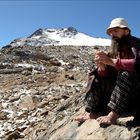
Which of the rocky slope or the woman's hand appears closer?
the woman's hand

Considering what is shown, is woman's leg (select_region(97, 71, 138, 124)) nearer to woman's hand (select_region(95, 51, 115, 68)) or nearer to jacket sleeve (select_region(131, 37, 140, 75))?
jacket sleeve (select_region(131, 37, 140, 75))

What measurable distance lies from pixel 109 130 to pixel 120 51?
1428 millimetres

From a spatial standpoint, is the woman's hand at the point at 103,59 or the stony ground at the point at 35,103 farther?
the stony ground at the point at 35,103

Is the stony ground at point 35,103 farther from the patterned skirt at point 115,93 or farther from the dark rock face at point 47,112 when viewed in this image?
the patterned skirt at point 115,93

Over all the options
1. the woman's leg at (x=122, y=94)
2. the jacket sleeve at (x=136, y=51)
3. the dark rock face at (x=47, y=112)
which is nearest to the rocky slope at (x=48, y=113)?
the dark rock face at (x=47, y=112)

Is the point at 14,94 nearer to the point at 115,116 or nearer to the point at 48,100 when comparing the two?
the point at 48,100

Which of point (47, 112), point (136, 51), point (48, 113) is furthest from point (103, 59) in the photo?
point (47, 112)

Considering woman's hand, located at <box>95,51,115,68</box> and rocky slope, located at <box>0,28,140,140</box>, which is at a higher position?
woman's hand, located at <box>95,51,115,68</box>

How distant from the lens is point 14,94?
Answer: 57.9 ft

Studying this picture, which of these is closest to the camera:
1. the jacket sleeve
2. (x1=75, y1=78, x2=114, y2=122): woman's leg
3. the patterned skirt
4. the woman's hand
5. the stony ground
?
the jacket sleeve

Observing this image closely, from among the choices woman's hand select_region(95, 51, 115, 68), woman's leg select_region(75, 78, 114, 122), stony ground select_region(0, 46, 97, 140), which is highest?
woman's hand select_region(95, 51, 115, 68)

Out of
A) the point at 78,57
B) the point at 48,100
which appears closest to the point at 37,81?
the point at 48,100

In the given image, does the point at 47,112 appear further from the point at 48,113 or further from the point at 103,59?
the point at 103,59

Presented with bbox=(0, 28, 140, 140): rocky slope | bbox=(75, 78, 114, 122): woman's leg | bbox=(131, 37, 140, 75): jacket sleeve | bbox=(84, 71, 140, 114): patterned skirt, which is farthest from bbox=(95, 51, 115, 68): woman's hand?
bbox=(0, 28, 140, 140): rocky slope
